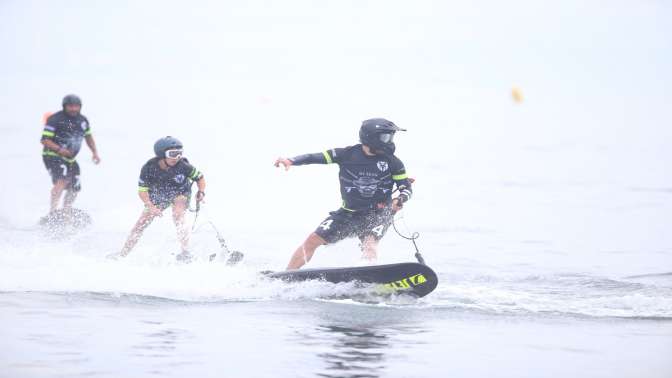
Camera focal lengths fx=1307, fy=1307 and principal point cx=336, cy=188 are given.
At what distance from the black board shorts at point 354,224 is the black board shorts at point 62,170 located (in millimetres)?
6530

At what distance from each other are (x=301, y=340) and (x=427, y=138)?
39.2m

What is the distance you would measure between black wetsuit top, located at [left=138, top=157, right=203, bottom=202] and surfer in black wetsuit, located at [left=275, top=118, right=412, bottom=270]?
7.88 feet

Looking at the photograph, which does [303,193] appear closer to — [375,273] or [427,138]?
[375,273]

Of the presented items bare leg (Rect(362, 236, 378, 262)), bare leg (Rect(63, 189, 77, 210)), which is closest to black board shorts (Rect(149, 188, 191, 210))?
bare leg (Rect(362, 236, 378, 262))

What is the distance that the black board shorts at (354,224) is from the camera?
1466cm

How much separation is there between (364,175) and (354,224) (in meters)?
0.58

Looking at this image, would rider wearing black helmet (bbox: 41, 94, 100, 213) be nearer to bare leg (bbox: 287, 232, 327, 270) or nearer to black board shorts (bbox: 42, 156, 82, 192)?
black board shorts (bbox: 42, 156, 82, 192)

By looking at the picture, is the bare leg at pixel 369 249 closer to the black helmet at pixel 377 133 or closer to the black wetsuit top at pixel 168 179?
the black helmet at pixel 377 133

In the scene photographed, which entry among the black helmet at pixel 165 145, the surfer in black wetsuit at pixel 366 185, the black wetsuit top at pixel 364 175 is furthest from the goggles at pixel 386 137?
A: the black helmet at pixel 165 145

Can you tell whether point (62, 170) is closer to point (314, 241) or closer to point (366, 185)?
point (314, 241)

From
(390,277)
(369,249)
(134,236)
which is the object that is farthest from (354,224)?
(134,236)

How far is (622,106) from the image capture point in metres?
72.9

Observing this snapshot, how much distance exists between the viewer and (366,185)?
1455 cm

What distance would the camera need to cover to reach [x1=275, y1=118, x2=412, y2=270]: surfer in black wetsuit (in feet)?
47.6
